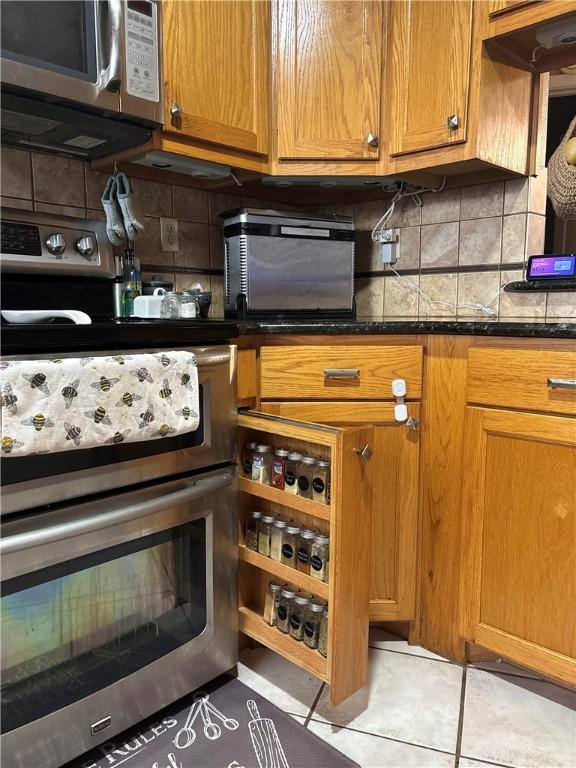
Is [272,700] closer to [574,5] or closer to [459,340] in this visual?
[459,340]

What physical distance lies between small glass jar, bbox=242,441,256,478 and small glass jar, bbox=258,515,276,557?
0.11 metres

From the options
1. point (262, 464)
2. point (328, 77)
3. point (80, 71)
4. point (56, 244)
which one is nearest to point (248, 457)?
point (262, 464)

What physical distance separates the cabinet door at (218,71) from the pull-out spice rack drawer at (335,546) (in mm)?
797

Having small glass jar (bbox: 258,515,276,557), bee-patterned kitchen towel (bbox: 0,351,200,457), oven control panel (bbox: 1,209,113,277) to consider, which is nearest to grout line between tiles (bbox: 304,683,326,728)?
small glass jar (bbox: 258,515,276,557)

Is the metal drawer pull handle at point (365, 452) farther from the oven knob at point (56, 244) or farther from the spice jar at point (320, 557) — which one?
the oven knob at point (56, 244)

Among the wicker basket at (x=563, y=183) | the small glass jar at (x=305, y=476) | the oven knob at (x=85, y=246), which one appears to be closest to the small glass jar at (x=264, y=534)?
the small glass jar at (x=305, y=476)

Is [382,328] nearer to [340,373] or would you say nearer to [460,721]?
[340,373]

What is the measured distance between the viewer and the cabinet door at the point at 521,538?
49.2 inches

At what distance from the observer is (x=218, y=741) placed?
1.19 m

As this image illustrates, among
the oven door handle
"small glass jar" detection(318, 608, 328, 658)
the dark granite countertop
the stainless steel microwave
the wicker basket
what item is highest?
the stainless steel microwave

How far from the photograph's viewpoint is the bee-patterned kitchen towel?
904 mm

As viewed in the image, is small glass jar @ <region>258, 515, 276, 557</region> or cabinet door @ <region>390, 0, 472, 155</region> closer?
small glass jar @ <region>258, 515, 276, 557</region>

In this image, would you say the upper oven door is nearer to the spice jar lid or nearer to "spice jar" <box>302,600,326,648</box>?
the spice jar lid

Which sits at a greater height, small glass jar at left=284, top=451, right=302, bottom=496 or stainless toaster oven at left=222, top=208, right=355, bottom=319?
stainless toaster oven at left=222, top=208, right=355, bottom=319
